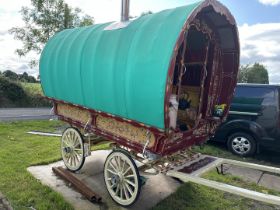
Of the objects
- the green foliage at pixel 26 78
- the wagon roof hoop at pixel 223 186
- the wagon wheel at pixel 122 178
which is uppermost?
the green foliage at pixel 26 78

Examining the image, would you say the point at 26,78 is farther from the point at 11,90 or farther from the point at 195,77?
the point at 195,77

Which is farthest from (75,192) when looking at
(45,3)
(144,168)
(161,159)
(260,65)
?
(260,65)

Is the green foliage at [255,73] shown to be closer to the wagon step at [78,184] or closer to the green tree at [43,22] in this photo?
the green tree at [43,22]

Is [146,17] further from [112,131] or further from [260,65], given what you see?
[260,65]

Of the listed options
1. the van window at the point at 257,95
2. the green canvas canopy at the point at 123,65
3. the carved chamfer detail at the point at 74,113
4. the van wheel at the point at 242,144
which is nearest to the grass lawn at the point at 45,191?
the carved chamfer detail at the point at 74,113

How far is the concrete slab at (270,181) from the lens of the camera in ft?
19.8

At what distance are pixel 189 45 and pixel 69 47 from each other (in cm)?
239

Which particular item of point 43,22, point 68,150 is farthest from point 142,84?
point 43,22

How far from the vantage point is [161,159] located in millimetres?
4594

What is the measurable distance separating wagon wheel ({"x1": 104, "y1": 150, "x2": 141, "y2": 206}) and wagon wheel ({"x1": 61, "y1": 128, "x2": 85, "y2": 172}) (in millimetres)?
1051

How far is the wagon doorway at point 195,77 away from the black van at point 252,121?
3.16 m

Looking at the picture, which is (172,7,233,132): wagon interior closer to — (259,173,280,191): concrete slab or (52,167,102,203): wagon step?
(52,167,102,203): wagon step

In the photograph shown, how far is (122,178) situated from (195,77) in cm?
236

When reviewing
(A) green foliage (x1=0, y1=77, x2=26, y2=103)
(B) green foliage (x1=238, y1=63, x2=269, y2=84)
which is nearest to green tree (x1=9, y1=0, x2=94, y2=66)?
(A) green foliage (x1=0, y1=77, x2=26, y2=103)
